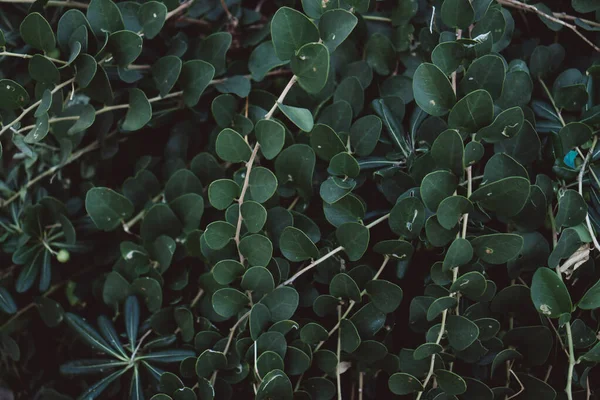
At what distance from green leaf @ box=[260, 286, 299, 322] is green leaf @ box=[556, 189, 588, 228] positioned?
12.6 inches

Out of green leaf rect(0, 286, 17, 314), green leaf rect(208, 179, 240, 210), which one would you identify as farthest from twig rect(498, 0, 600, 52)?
green leaf rect(0, 286, 17, 314)

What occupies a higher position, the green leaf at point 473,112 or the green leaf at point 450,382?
the green leaf at point 473,112

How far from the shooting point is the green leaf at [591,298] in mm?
595

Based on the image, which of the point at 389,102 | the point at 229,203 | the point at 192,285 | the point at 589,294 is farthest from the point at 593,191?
the point at 192,285

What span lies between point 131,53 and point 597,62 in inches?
24.6

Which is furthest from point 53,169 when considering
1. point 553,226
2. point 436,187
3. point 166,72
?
point 553,226

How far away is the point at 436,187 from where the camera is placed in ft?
2.04

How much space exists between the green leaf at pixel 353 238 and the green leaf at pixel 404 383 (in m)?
0.14

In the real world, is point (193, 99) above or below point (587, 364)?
above

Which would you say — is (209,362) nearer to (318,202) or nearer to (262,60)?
(318,202)

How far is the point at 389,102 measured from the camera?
2.47 ft

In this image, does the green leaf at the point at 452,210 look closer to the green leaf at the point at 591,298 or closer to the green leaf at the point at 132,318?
the green leaf at the point at 591,298

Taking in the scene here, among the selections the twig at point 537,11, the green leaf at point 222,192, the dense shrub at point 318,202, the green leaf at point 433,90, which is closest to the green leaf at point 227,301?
the dense shrub at point 318,202

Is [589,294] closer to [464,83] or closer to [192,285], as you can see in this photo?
[464,83]
